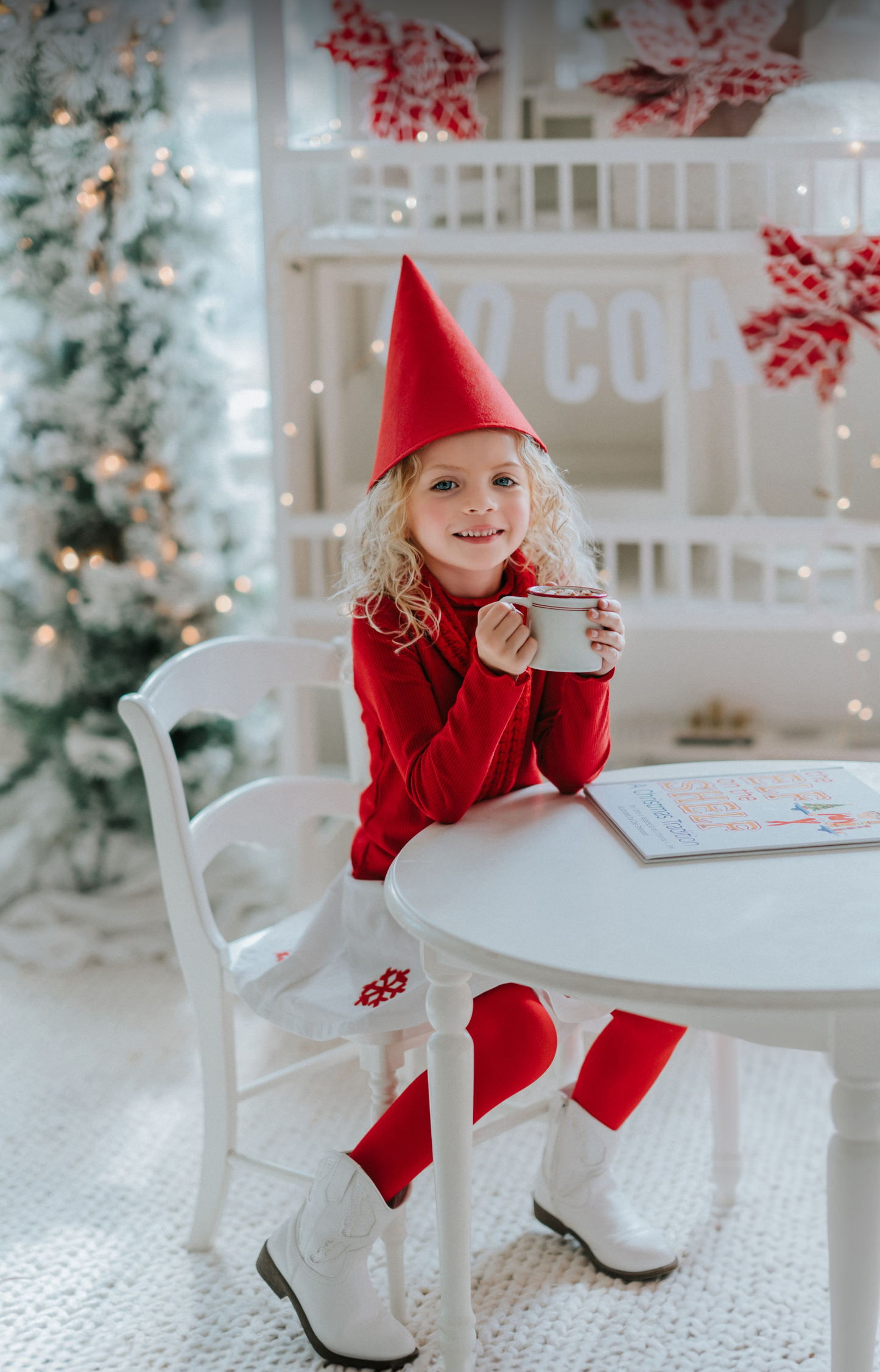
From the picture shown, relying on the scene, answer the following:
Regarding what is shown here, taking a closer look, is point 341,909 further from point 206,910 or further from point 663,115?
point 663,115

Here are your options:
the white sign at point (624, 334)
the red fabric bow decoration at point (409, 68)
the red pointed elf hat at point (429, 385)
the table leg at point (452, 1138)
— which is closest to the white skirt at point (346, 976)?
the table leg at point (452, 1138)

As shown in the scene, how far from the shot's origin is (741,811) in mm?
1061

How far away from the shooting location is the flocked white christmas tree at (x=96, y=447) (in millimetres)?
1980

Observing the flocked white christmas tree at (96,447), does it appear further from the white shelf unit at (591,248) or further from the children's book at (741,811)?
the children's book at (741,811)

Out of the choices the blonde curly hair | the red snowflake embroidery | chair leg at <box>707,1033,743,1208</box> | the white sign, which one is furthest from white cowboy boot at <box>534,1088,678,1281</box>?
the white sign

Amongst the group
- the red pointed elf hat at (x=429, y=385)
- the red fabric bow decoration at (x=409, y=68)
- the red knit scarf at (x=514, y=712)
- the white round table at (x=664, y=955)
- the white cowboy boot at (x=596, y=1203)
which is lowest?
the white cowboy boot at (x=596, y=1203)

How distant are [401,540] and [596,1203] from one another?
76 cm

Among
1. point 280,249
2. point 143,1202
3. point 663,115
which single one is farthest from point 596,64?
point 143,1202

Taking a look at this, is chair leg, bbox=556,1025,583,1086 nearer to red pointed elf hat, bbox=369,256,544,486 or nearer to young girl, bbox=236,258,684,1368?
young girl, bbox=236,258,684,1368

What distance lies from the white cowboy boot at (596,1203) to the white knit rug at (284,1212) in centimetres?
3

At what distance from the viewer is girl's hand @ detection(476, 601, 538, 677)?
103 cm

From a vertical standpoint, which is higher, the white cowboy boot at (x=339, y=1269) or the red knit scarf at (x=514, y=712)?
the red knit scarf at (x=514, y=712)

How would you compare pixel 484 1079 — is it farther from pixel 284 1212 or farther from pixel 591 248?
pixel 591 248

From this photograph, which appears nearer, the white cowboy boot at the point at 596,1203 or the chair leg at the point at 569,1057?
the white cowboy boot at the point at 596,1203
